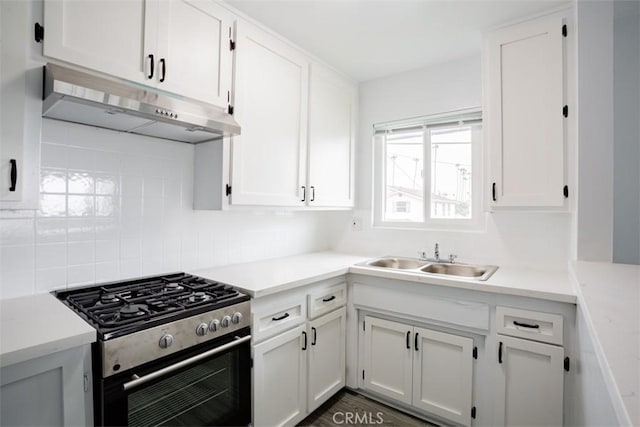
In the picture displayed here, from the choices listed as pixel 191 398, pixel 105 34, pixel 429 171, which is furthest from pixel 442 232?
pixel 105 34

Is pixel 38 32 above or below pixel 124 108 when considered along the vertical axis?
above

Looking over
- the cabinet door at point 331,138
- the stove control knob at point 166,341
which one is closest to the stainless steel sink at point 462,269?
the cabinet door at point 331,138

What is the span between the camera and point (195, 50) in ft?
5.42

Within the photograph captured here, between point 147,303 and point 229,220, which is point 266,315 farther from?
point 229,220

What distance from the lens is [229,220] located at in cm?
228

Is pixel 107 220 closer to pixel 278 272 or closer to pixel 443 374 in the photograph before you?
pixel 278 272

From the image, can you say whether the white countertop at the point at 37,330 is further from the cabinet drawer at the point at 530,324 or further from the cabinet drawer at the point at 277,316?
the cabinet drawer at the point at 530,324

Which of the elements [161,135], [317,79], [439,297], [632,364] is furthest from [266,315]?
[317,79]

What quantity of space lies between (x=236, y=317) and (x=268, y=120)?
1.19 metres

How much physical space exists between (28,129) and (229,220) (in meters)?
1.22

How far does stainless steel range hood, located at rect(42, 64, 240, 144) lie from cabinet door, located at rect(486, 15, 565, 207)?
1.57m

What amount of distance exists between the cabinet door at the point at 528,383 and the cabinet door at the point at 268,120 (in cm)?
154

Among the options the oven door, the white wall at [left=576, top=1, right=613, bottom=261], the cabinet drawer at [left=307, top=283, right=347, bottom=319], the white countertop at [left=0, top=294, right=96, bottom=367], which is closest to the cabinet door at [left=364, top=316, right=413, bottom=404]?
the cabinet drawer at [left=307, top=283, right=347, bottom=319]

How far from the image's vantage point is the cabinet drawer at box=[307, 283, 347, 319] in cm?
198
